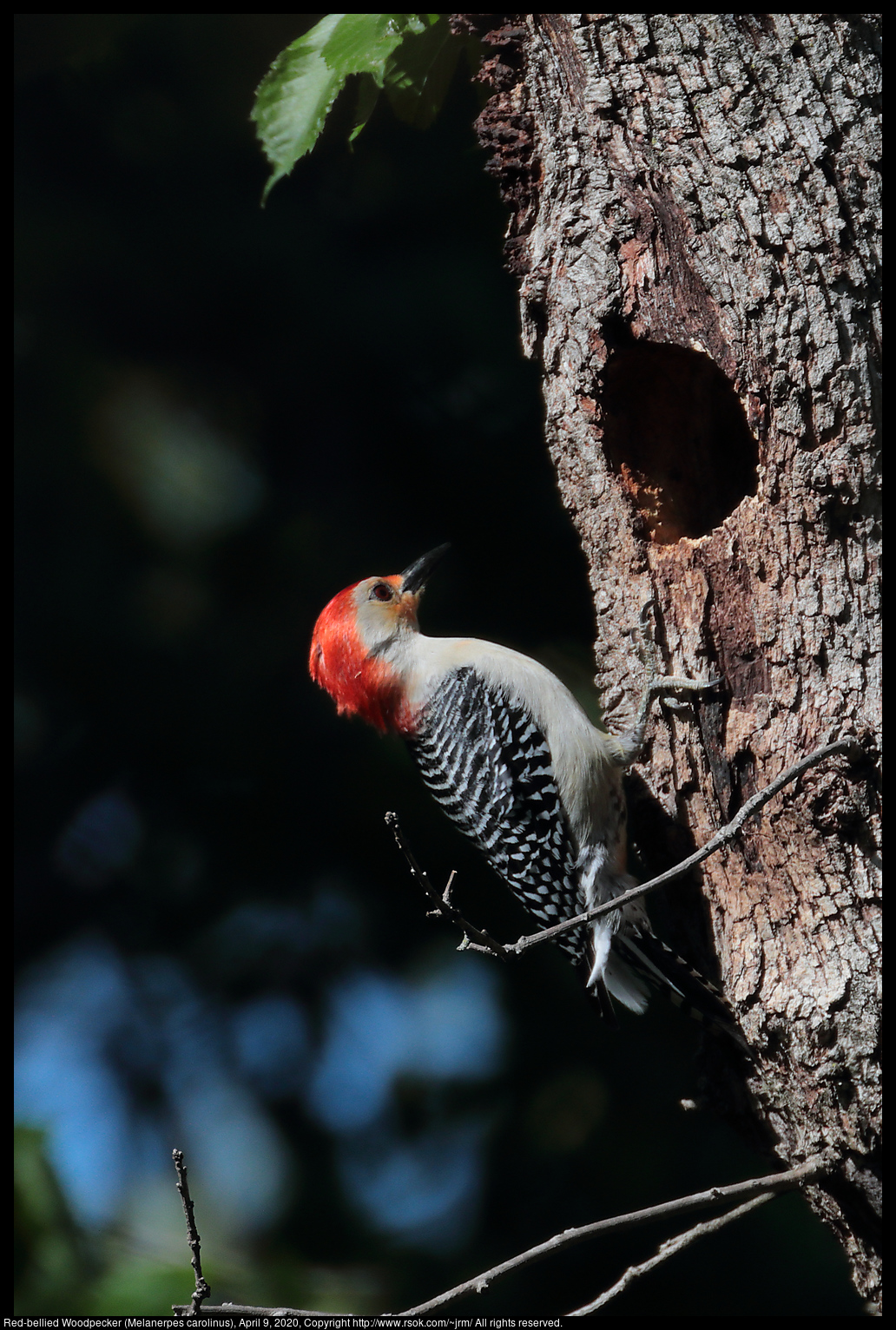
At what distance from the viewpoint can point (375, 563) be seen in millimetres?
3963

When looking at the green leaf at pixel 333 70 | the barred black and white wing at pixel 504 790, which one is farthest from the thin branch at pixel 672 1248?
the green leaf at pixel 333 70

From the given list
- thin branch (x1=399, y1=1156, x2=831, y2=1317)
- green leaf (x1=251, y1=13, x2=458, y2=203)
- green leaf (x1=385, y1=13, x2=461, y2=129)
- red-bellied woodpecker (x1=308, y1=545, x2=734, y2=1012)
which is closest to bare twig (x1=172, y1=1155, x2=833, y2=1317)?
thin branch (x1=399, y1=1156, x2=831, y2=1317)

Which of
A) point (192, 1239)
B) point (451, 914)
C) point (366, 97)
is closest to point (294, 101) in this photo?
point (366, 97)

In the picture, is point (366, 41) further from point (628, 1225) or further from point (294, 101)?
point (628, 1225)

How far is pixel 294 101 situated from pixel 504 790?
1.98 metres

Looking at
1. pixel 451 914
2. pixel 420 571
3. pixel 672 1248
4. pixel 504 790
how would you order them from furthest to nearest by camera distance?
1. pixel 420 571
2. pixel 504 790
3. pixel 672 1248
4. pixel 451 914

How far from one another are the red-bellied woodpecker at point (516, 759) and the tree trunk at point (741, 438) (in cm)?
21

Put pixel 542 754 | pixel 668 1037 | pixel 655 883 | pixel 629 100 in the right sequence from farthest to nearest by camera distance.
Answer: pixel 668 1037, pixel 542 754, pixel 629 100, pixel 655 883

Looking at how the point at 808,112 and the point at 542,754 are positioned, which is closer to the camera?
the point at 808,112

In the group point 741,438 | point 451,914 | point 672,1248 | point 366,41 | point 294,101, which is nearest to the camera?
point 451,914

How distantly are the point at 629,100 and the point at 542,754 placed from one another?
6.15 feet

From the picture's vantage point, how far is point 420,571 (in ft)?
11.9
